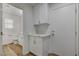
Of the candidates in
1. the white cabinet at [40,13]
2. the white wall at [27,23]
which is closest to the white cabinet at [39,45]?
the white wall at [27,23]

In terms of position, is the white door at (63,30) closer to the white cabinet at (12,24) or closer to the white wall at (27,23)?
the white wall at (27,23)

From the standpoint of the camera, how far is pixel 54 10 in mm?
1479

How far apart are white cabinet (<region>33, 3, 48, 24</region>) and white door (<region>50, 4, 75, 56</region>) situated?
9 cm

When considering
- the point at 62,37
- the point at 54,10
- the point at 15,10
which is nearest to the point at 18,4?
the point at 15,10

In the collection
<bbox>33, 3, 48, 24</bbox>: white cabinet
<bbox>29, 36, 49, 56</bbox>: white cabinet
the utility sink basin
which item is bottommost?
<bbox>29, 36, 49, 56</bbox>: white cabinet

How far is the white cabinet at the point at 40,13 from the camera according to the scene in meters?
1.48

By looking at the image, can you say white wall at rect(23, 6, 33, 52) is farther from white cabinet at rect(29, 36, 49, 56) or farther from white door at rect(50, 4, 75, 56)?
white door at rect(50, 4, 75, 56)

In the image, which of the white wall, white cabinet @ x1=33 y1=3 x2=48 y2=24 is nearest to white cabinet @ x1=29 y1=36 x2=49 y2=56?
the white wall

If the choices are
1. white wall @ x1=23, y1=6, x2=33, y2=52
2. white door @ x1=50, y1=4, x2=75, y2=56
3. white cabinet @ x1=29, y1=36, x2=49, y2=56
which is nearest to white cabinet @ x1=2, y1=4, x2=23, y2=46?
white wall @ x1=23, y1=6, x2=33, y2=52

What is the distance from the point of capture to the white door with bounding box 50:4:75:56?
56.8 inches

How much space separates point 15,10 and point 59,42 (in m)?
0.75

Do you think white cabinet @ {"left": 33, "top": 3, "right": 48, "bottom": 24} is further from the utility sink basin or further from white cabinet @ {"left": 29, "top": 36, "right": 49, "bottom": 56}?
white cabinet @ {"left": 29, "top": 36, "right": 49, "bottom": 56}

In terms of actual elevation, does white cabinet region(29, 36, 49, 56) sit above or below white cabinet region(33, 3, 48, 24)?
below

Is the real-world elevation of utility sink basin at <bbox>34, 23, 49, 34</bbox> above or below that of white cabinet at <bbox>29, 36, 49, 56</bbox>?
above
